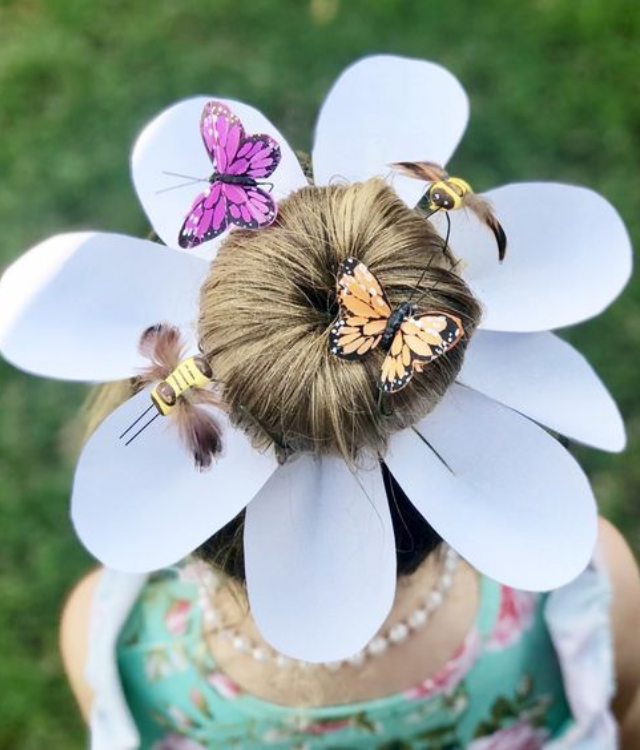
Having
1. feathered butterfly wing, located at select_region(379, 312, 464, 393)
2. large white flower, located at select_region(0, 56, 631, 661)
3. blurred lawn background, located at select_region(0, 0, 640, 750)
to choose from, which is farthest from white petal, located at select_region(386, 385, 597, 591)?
blurred lawn background, located at select_region(0, 0, 640, 750)

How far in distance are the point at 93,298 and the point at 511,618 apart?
52 centimetres

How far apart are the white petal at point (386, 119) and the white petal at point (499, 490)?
21 centimetres

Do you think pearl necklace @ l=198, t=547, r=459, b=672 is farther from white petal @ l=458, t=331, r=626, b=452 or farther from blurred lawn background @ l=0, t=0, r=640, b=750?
blurred lawn background @ l=0, t=0, r=640, b=750

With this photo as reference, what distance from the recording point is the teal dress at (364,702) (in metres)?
0.92

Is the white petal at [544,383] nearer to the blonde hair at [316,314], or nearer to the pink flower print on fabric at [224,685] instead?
the blonde hair at [316,314]

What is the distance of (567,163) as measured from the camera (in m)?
1.90

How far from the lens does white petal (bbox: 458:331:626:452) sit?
731mm

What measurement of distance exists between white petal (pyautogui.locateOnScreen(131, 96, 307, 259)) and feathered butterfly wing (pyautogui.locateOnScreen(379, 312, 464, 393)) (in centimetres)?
25

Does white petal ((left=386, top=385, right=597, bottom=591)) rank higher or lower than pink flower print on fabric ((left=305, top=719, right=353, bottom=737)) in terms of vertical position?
higher

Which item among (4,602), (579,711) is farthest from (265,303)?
(4,602)

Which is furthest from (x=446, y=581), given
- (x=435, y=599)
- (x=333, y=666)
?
(x=333, y=666)

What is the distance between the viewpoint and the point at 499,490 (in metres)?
0.72

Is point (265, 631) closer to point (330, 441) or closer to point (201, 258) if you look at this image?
point (330, 441)

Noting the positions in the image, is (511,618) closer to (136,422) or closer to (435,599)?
(435,599)
